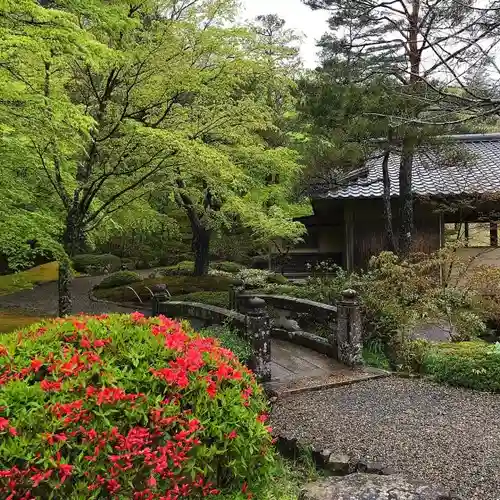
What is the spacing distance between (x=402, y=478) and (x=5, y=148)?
6814 millimetres

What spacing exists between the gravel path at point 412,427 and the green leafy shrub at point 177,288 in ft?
30.4

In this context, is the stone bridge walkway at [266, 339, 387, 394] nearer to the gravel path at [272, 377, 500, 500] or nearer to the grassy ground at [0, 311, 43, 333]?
the gravel path at [272, 377, 500, 500]

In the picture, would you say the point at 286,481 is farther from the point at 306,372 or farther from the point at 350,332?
the point at 350,332

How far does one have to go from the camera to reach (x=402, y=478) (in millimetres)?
3645

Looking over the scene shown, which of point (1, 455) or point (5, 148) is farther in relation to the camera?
point (5, 148)

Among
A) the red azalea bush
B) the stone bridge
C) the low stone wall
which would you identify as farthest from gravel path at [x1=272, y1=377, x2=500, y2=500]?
the red azalea bush

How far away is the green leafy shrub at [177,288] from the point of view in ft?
51.8

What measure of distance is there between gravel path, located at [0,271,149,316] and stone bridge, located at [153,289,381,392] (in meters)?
5.95

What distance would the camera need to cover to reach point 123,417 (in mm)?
2602

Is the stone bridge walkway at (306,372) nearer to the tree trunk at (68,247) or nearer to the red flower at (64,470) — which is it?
the tree trunk at (68,247)

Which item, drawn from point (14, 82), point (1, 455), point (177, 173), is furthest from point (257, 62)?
point (1, 455)

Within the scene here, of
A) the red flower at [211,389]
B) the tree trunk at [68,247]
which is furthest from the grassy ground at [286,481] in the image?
the tree trunk at [68,247]

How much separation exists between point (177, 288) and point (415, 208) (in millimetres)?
7741

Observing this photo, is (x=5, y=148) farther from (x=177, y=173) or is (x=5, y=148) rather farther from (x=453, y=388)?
(x=453, y=388)
